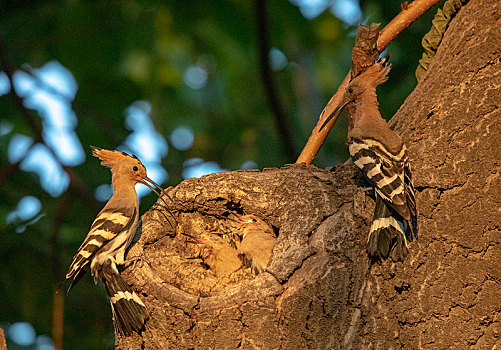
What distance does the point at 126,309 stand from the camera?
311 cm

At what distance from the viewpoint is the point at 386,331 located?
2893mm

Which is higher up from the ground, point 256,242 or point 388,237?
point 256,242

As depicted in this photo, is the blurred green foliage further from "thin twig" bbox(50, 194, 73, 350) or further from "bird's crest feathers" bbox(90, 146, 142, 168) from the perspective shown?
"bird's crest feathers" bbox(90, 146, 142, 168)

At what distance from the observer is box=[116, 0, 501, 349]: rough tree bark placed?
2.85 meters

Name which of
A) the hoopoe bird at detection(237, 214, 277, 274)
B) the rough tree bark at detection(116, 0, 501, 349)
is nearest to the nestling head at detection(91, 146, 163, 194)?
the hoopoe bird at detection(237, 214, 277, 274)

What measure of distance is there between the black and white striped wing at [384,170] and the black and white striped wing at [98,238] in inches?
52.9

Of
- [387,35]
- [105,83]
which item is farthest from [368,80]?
[105,83]

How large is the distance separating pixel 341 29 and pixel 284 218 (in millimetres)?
6273

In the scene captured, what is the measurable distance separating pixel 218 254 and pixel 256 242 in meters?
0.33

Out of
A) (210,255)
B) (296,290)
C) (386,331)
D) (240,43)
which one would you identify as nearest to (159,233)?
(210,255)

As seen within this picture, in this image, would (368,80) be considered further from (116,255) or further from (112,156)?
(116,255)

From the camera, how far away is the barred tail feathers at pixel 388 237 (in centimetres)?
293

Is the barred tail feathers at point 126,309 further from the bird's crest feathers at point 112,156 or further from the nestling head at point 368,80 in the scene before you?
the nestling head at point 368,80

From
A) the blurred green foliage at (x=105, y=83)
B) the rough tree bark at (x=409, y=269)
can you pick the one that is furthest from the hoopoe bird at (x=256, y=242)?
the blurred green foliage at (x=105, y=83)
